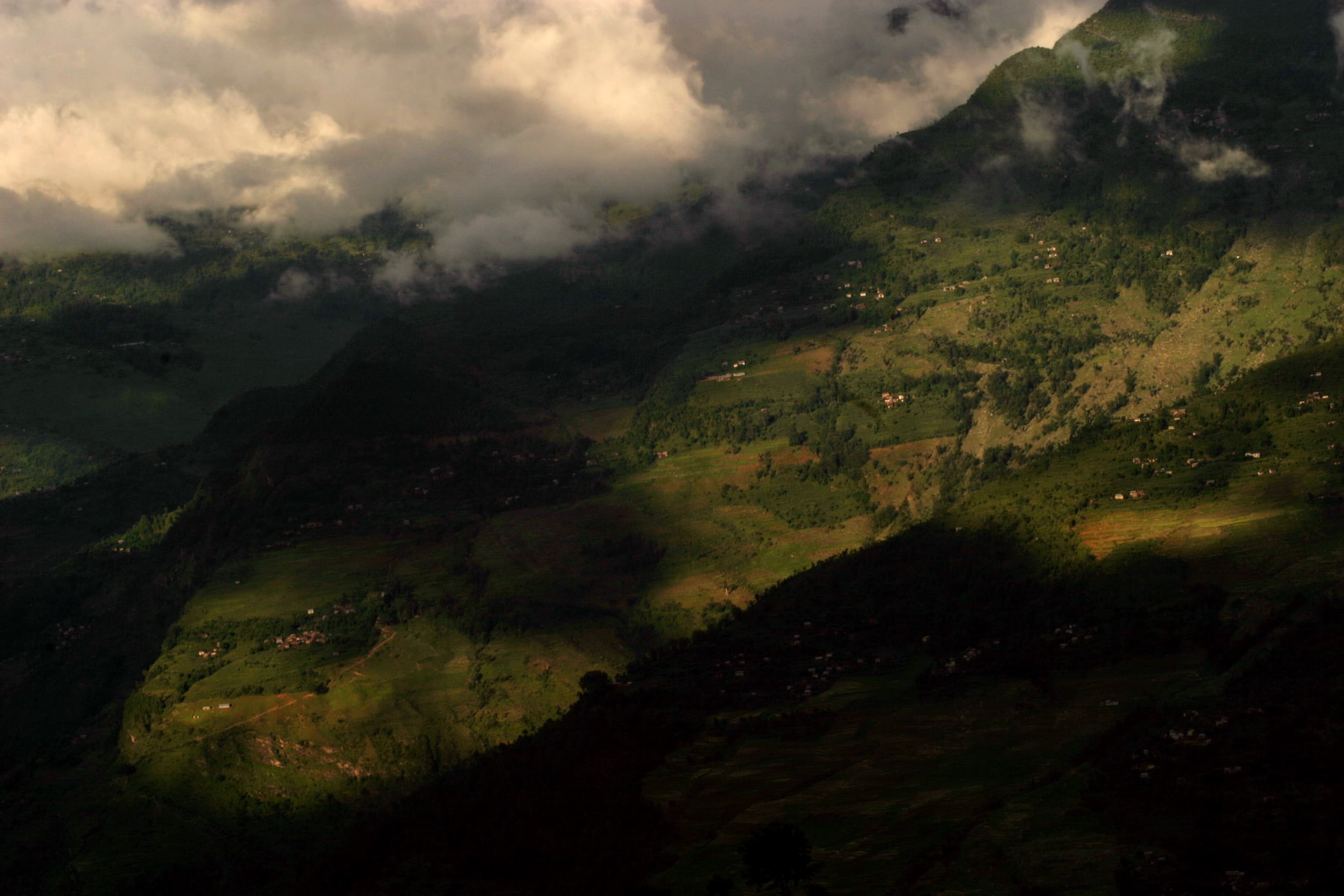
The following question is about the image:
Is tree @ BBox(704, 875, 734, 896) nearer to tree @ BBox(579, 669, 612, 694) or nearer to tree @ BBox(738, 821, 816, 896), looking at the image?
tree @ BBox(738, 821, 816, 896)

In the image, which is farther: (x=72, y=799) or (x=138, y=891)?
(x=72, y=799)

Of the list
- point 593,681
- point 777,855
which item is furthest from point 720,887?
point 593,681

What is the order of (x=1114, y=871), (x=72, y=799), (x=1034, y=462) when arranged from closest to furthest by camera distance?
(x=1114, y=871)
(x=72, y=799)
(x=1034, y=462)

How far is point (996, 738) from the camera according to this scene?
123m

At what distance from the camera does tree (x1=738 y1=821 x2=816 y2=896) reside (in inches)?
3438

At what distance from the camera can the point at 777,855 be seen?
87062 millimetres

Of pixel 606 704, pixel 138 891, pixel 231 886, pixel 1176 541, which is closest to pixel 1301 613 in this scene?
pixel 1176 541

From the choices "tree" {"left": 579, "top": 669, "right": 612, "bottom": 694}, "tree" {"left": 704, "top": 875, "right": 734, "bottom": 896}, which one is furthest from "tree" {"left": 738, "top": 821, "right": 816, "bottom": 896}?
"tree" {"left": 579, "top": 669, "right": 612, "bottom": 694}

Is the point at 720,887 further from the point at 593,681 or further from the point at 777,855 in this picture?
the point at 593,681

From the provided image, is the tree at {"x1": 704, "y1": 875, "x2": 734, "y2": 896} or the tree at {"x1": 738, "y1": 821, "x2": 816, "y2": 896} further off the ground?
the tree at {"x1": 738, "y1": 821, "x2": 816, "y2": 896}

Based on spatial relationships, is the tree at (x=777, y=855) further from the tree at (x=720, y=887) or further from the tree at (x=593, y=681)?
the tree at (x=593, y=681)

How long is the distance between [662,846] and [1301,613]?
57171 millimetres

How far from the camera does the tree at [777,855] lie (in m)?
87.3

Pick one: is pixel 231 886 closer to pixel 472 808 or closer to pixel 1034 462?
pixel 472 808
